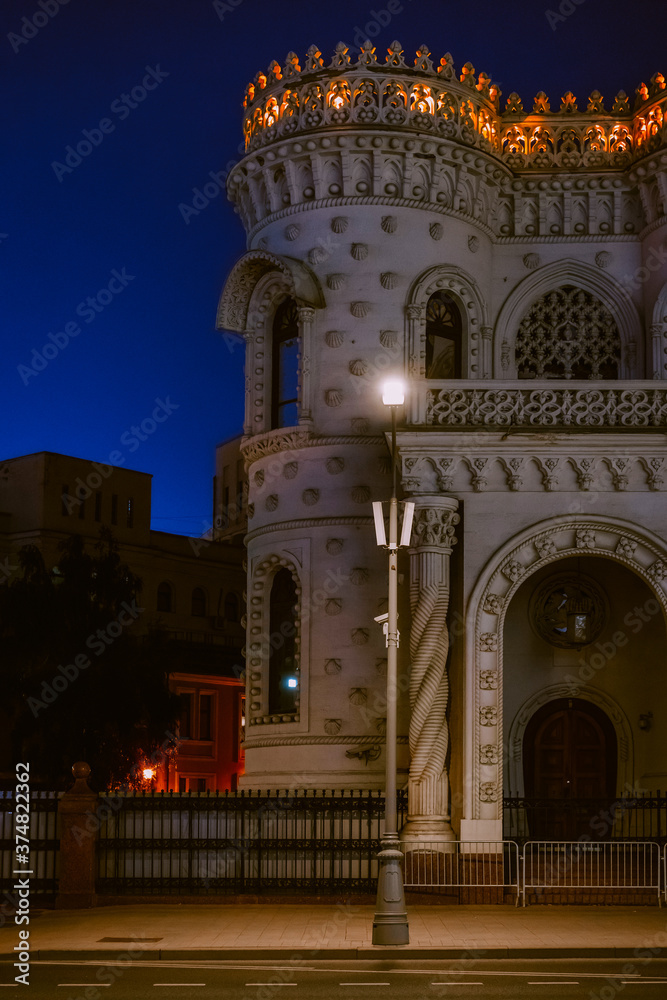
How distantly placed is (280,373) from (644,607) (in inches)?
372

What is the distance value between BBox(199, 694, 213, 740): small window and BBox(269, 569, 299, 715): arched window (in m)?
27.8

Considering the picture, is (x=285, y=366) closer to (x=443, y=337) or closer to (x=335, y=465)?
(x=335, y=465)

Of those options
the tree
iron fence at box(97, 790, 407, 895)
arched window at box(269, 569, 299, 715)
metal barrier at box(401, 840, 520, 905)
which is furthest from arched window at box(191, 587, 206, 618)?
metal barrier at box(401, 840, 520, 905)

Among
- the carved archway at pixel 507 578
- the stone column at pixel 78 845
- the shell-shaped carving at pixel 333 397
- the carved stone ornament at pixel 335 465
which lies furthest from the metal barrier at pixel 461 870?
the shell-shaped carving at pixel 333 397

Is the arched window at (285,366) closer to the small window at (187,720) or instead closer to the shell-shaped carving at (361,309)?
the shell-shaped carving at (361,309)

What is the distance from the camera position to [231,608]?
64.1 m

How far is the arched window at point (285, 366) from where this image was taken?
104ft

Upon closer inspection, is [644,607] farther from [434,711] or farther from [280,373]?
[280,373]

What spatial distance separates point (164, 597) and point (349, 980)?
1802 inches

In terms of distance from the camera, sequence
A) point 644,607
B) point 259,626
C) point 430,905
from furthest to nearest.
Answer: point 259,626 → point 644,607 → point 430,905

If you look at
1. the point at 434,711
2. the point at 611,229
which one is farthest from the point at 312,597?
the point at 611,229

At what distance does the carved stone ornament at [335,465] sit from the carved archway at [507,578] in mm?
5303

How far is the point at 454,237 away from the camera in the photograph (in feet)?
101

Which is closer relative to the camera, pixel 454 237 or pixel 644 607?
pixel 644 607
